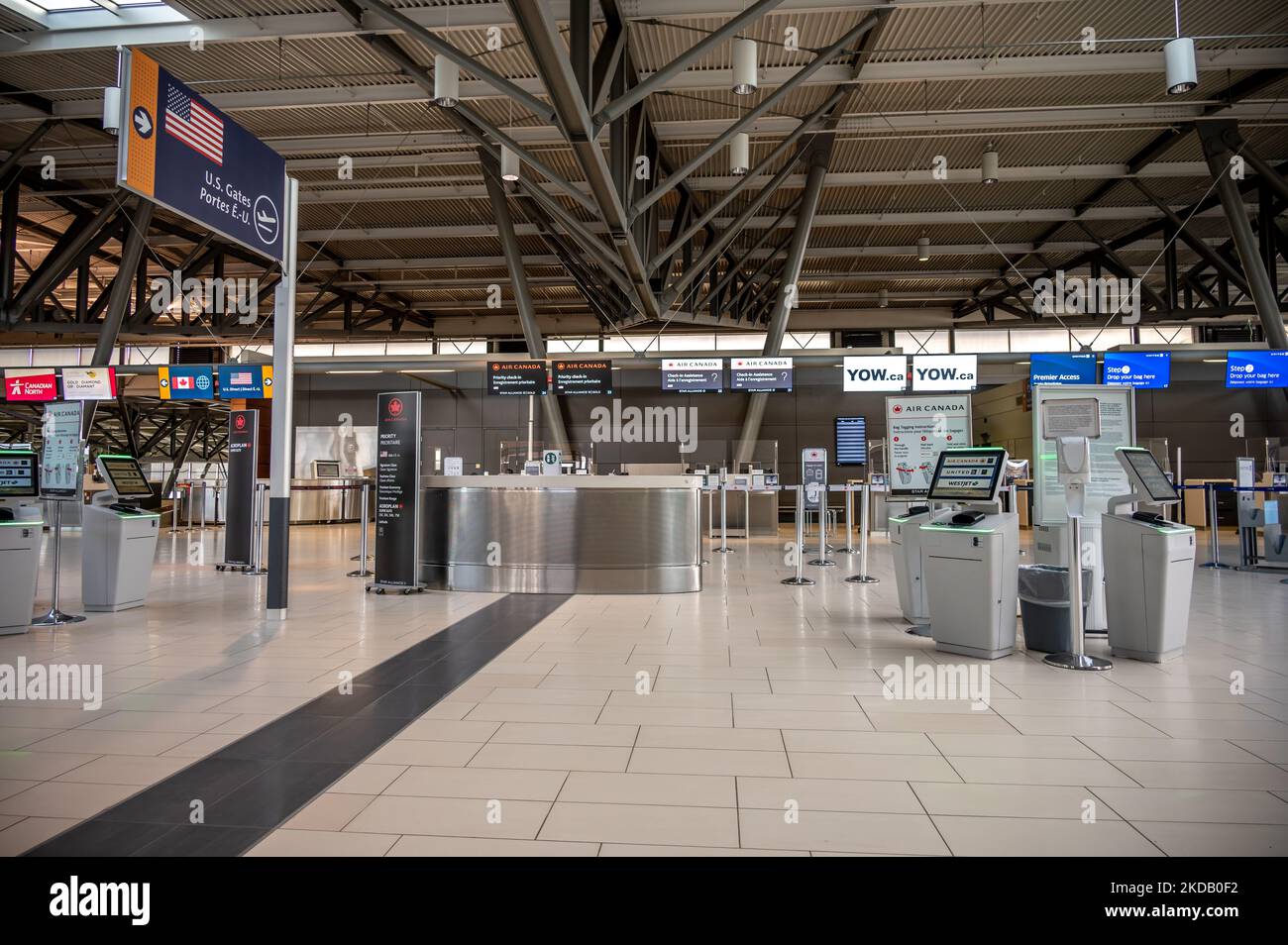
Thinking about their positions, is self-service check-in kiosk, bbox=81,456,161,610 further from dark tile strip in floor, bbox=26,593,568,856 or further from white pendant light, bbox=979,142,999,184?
white pendant light, bbox=979,142,999,184

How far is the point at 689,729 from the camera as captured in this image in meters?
3.01

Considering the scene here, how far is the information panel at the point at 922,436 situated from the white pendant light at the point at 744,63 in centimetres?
357

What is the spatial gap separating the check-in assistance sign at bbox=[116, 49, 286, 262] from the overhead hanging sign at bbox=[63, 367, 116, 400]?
1183 cm

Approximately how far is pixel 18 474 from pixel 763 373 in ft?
40.3

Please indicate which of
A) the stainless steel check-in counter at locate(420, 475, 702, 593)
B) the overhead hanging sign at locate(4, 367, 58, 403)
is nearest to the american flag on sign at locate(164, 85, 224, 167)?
the stainless steel check-in counter at locate(420, 475, 702, 593)

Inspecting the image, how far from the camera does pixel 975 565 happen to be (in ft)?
13.5

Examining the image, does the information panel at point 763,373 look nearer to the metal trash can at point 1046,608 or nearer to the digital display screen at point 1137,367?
the digital display screen at point 1137,367

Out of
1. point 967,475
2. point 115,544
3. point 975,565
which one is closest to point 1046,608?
point 975,565

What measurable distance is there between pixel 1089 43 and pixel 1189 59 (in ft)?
7.09

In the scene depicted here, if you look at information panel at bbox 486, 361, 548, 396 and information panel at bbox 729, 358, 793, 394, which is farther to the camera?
information panel at bbox 486, 361, 548, 396

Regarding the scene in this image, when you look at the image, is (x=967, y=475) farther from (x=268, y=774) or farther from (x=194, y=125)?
(x=194, y=125)

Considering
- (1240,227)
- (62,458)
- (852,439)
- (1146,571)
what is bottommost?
(1146,571)

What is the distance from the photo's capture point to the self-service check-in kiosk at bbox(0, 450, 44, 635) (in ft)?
15.8

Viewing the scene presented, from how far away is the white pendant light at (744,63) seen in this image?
22.8 feet
